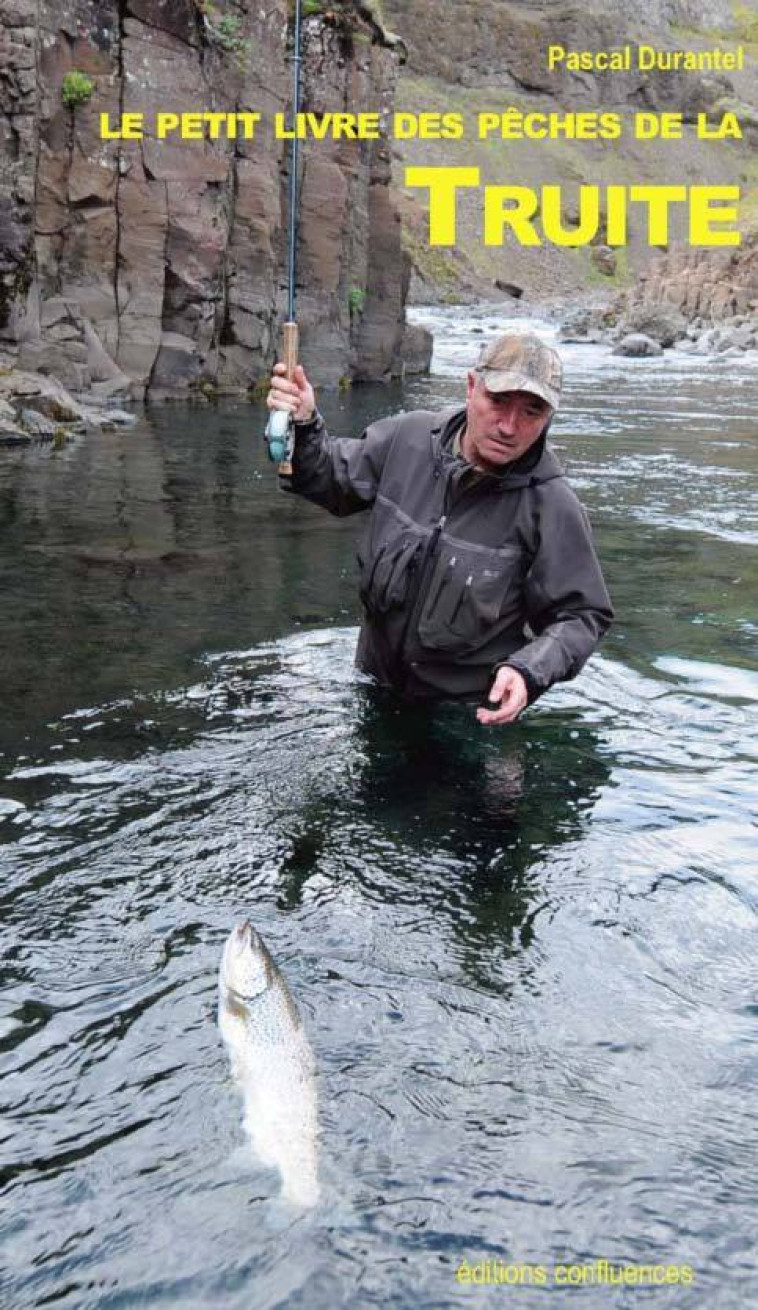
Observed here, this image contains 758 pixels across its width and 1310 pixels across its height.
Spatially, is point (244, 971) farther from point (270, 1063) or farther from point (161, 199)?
point (161, 199)

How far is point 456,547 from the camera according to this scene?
5.35 meters

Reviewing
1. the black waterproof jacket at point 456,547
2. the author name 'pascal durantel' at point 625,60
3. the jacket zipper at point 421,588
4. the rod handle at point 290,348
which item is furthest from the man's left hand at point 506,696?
the author name 'pascal durantel' at point 625,60

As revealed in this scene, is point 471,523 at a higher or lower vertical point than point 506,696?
higher

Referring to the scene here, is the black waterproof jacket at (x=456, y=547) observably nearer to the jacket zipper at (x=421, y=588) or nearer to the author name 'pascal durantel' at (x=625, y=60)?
the jacket zipper at (x=421, y=588)

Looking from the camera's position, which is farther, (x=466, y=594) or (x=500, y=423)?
(x=466, y=594)

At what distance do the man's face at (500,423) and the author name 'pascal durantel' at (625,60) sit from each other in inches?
5357

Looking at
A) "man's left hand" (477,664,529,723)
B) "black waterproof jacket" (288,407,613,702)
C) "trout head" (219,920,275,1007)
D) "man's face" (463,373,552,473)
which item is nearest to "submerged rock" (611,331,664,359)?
"black waterproof jacket" (288,407,613,702)

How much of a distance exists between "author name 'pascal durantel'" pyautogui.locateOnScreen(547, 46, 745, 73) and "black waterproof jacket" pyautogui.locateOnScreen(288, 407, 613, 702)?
13585cm

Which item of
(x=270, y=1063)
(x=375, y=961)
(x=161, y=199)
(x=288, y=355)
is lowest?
(x=375, y=961)

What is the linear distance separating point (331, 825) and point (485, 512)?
4.62ft

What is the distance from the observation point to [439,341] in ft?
160

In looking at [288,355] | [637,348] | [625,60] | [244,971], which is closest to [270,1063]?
[244,971]

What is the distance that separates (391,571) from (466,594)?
32 cm

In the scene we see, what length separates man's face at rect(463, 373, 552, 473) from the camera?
5.02 meters
